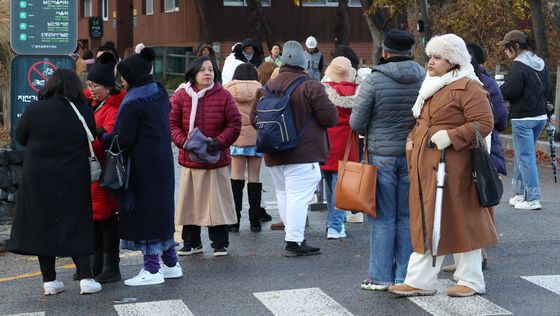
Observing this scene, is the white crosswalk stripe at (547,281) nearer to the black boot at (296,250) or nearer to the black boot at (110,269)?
the black boot at (296,250)

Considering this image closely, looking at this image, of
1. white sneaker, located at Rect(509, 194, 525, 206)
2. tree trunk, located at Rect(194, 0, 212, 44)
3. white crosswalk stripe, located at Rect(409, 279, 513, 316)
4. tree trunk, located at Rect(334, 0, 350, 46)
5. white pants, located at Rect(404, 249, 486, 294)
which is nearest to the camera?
white crosswalk stripe, located at Rect(409, 279, 513, 316)

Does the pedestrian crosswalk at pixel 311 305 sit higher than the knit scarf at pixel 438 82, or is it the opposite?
the knit scarf at pixel 438 82

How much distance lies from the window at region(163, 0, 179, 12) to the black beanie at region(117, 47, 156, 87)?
35.2 m

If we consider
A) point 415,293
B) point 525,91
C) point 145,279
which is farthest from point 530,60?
point 145,279

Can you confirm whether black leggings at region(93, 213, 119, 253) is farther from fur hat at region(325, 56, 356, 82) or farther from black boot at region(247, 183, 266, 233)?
fur hat at region(325, 56, 356, 82)

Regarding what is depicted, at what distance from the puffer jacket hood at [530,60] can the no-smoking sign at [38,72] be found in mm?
4952

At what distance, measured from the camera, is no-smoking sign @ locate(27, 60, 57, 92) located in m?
11.6

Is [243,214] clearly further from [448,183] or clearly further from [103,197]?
[448,183]

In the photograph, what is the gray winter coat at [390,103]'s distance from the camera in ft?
27.6

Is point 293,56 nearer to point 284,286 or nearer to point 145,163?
point 145,163

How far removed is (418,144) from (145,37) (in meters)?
40.5

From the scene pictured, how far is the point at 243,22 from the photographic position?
136 feet

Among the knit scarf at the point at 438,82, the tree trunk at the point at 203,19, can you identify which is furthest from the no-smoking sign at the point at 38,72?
the tree trunk at the point at 203,19

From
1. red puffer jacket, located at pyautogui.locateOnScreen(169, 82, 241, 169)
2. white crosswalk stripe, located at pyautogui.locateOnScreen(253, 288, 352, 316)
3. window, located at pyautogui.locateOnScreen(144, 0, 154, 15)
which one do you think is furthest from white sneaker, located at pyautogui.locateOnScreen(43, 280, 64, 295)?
window, located at pyautogui.locateOnScreen(144, 0, 154, 15)
